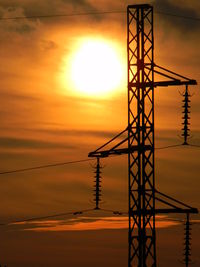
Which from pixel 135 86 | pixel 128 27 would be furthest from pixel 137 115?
pixel 128 27

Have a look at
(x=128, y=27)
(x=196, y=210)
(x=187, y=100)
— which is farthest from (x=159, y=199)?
(x=128, y=27)

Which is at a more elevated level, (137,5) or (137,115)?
(137,5)

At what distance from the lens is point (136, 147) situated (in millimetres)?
61344

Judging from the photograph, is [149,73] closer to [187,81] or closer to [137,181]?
[187,81]

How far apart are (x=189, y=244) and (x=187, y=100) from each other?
1220 centimetres

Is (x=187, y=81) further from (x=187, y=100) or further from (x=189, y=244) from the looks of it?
(x=189, y=244)

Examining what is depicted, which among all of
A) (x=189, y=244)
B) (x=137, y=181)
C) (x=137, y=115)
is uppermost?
(x=137, y=115)

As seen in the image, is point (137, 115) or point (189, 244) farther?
point (189, 244)

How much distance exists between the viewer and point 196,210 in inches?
2530

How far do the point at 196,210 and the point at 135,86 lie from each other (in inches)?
426

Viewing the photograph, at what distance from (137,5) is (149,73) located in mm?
4869

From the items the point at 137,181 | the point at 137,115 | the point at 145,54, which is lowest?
the point at 137,181

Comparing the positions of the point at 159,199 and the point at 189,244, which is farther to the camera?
the point at 189,244

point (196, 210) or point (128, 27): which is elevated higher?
point (128, 27)
